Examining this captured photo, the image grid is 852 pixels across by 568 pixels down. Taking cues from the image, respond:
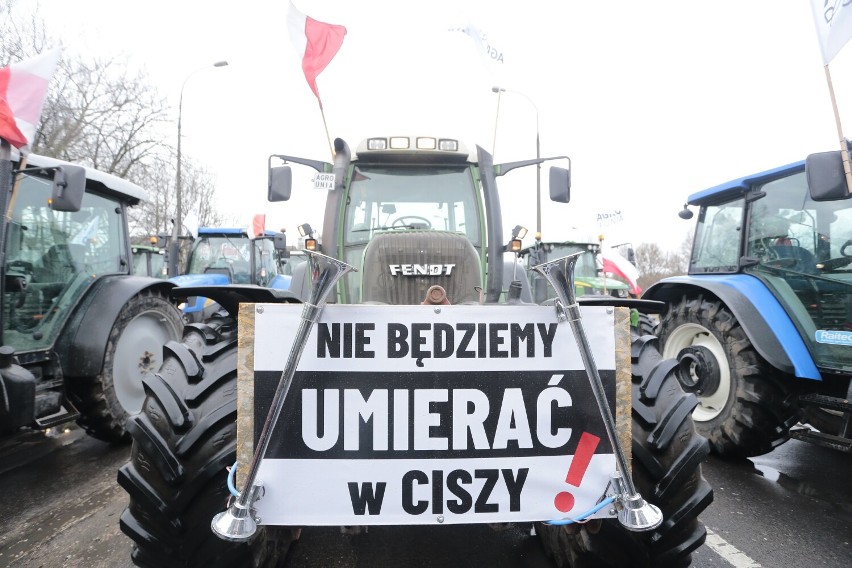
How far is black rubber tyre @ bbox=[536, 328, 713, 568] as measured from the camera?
1.55 meters

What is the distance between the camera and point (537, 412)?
1.46 m

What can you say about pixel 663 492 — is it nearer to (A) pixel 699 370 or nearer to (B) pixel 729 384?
(B) pixel 729 384

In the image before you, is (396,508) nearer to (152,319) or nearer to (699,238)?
(152,319)

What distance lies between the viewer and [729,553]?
2.66 m

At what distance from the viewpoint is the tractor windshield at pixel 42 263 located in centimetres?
377

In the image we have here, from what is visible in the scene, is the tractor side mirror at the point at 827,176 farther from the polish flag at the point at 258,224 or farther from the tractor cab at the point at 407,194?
the polish flag at the point at 258,224

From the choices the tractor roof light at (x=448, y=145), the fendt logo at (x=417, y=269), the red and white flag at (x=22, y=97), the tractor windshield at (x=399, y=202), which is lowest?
the fendt logo at (x=417, y=269)

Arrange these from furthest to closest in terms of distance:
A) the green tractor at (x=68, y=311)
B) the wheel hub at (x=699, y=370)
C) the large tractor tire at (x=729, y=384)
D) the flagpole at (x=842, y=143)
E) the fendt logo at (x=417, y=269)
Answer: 1. the wheel hub at (x=699, y=370)
2. the large tractor tire at (x=729, y=384)
3. the green tractor at (x=68, y=311)
4. the flagpole at (x=842, y=143)
5. the fendt logo at (x=417, y=269)

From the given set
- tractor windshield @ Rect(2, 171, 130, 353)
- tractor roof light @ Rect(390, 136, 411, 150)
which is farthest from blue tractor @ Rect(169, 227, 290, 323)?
tractor roof light @ Rect(390, 136, 411, 150)

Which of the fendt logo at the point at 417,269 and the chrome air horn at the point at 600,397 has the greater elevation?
the fendt logo at the point at 417,269

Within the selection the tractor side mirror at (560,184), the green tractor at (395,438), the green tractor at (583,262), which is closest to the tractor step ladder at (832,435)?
the tractor side mirror at (560,184)

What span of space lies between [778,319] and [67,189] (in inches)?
205

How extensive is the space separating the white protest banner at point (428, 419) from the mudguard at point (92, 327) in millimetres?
3269

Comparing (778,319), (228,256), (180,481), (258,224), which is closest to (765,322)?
(778,319)
